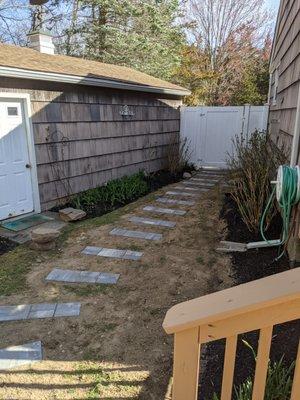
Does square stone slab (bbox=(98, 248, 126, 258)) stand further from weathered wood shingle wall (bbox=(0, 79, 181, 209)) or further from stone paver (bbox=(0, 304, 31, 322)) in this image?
weathered wood shingle wall (bbox=(0, 79, 181, 209))

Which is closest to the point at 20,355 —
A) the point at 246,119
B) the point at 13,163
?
the point at 13,163

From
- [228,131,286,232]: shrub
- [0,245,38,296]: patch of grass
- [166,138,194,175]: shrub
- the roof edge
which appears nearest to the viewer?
[0,245,38,296]: patch of grass

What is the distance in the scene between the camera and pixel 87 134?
6.76 metres

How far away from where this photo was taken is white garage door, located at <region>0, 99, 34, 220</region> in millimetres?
5163

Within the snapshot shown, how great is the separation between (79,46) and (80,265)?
12422 mm

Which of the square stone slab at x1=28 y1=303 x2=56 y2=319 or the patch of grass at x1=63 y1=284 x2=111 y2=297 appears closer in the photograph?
the square stone slab at x1=28 y1=303 x2=56 y2=319

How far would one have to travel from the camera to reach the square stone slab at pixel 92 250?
172 inches

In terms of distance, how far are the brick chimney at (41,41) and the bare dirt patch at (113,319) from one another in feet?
16.5

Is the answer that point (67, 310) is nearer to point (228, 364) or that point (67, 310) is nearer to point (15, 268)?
point (15, 268)

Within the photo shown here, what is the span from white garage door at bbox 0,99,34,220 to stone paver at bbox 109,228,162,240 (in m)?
1.75

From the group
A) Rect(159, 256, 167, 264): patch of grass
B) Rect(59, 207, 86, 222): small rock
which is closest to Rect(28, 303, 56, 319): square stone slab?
Rect(159, 256, 167, 264): patch of grass

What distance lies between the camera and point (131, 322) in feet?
9.53

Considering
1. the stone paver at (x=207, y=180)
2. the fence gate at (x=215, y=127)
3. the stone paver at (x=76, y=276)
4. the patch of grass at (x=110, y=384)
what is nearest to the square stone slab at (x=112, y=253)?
the stone paver at (x=76, y=276)

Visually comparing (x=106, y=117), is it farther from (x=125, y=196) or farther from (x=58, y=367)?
Answer: (x=58, y=367)
